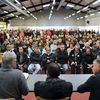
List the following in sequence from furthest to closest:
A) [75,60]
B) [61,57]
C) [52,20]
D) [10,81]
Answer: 1. [52,20]
2. [75,60]
3. [61,57]
4. [10,81]

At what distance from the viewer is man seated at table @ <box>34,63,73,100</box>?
3.40 metres

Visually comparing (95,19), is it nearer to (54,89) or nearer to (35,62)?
(35,62)

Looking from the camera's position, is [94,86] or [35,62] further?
[35,62]

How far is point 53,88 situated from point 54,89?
0.05 feet

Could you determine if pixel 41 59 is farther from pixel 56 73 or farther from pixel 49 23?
pixel 49 23

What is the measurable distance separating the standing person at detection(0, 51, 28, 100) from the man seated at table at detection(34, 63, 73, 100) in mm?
501

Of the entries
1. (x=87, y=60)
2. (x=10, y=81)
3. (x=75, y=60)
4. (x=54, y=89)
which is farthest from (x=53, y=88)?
(x=75, y=60)

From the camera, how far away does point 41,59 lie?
32.2 ft

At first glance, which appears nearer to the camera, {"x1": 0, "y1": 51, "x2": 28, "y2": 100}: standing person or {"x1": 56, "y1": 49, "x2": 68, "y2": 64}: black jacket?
{"x1": 0, "y1": 51, "x2": 28, "y2": 100}: standing person

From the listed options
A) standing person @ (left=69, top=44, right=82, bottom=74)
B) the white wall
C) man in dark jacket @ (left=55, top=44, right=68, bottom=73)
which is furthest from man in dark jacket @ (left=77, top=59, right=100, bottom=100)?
the white wall

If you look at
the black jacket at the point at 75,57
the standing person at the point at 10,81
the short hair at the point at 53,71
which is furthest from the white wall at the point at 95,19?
the short hair at the point at 53,71

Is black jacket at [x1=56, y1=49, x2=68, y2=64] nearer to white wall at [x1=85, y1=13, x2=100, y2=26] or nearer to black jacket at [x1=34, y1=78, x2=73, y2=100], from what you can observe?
black jacket at [x1=34, y1=78, x2=73, y2=100]

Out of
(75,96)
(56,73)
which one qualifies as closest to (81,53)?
(75,96)

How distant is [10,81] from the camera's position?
12.8 ft
